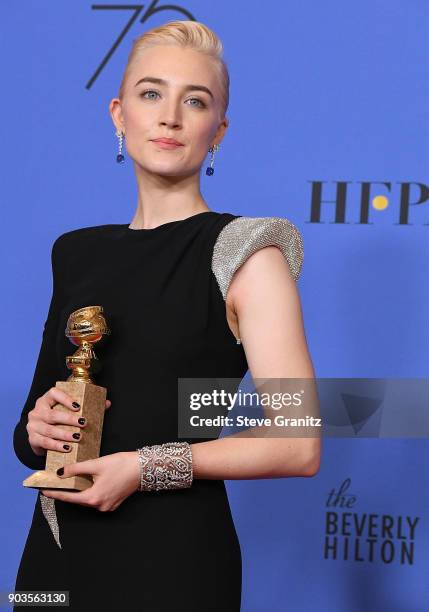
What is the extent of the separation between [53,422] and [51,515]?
0.15m

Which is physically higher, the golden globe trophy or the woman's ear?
the woman's ear

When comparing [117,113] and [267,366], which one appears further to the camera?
[117,113]

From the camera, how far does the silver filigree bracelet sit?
120 cm

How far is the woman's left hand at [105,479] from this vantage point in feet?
3.83

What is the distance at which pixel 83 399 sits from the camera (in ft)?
3.95

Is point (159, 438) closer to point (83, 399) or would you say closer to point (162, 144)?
point (83, 399)

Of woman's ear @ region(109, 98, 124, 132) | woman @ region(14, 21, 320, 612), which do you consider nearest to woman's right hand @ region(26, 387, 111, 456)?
woman @ region(14, 21, 320, 612)

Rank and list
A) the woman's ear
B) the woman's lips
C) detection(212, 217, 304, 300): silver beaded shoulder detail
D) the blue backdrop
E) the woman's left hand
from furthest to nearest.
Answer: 1. the blue backdrop
2. the woman's ear
3. the woman's lips
4. detection(212, 217, 304, 300): silver beaded shoulder detail
5. the woman's left hand

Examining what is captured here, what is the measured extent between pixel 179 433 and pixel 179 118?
0.44 metres

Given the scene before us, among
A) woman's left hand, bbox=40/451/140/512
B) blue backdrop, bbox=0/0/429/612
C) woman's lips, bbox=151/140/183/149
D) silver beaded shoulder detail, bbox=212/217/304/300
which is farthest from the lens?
blue backdrop, bbox=0/0/429/612

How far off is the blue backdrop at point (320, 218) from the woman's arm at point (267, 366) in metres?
1.05

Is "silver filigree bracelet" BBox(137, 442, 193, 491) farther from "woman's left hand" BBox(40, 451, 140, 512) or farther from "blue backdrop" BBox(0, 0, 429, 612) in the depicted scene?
"blue backdrop" BBox(0, 0, 429, 612)

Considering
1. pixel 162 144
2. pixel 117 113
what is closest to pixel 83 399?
pixel 162 144

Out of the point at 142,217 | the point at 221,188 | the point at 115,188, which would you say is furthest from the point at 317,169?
the point at 142,217
